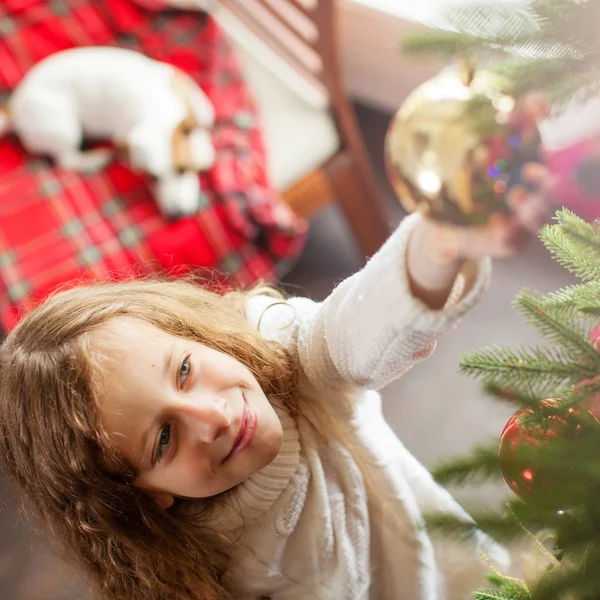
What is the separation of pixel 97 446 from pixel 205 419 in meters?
0.15

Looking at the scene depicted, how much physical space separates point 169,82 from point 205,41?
190 millimetres

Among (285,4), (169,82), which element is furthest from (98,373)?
(285,4)

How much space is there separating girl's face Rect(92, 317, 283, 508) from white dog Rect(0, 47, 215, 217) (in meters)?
0.73

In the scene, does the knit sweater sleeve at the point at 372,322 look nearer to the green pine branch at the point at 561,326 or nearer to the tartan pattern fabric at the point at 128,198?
the green pine branch at the point at 561,326

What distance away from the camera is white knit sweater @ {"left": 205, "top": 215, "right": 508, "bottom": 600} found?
757 millimetres

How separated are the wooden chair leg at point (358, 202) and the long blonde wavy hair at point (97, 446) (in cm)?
79

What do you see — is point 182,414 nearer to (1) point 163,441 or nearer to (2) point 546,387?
(1) point 163,441

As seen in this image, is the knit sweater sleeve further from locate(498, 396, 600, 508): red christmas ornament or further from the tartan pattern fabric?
the tartan pattern fabric

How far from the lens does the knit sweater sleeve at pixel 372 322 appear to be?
0.51 metres

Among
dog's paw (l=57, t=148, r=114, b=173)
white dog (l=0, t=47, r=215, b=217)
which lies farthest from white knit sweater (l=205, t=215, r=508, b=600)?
dog's paw (l=57, t=148, r=114, b=173)

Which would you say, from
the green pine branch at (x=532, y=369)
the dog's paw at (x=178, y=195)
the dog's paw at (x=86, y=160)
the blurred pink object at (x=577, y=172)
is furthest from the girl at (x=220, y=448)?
the dog's paw at (x=86, y=160)

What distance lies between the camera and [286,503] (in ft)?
2.54

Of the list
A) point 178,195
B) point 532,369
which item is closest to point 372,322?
point 532,369

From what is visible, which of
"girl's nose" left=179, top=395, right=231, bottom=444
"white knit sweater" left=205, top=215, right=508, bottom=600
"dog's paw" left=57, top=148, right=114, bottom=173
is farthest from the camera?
"dog's paw" left=57, top=148, right=114, bottom=173
